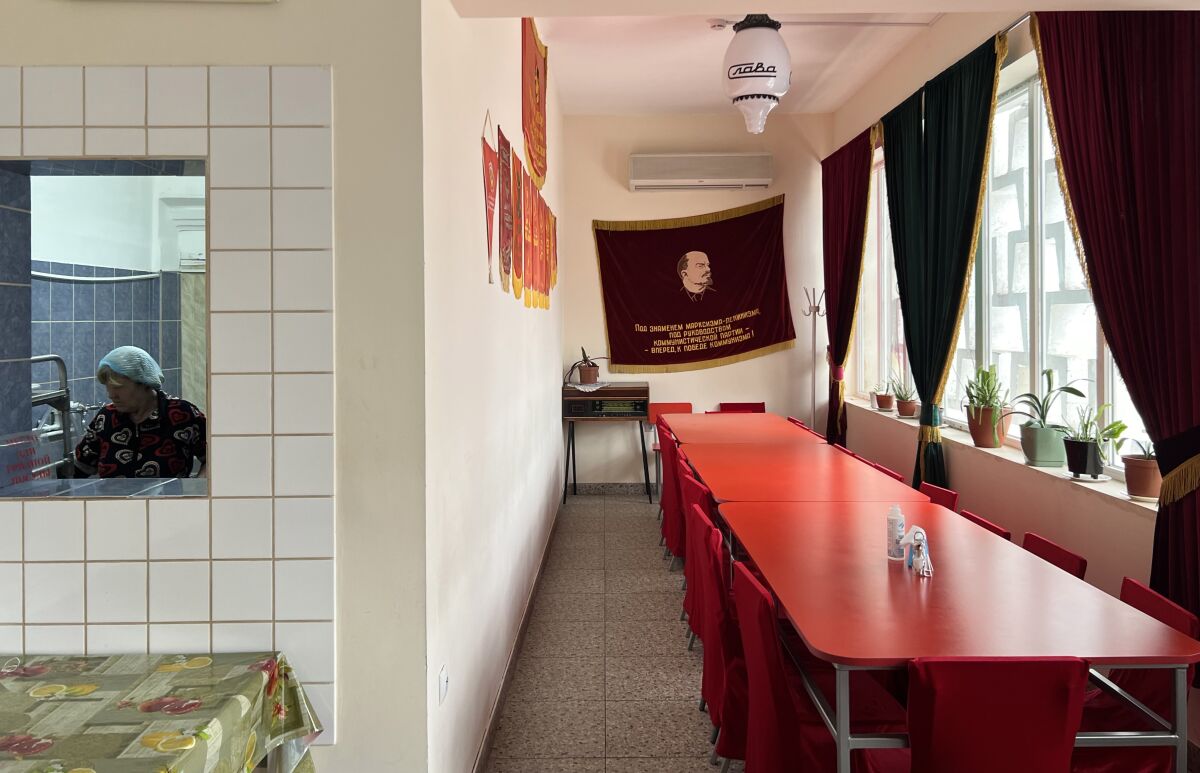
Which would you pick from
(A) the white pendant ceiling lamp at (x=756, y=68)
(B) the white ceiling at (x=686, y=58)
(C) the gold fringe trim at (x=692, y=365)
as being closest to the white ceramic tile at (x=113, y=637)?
(A) the white pendant ceiling lamp at (x=756, y=68)

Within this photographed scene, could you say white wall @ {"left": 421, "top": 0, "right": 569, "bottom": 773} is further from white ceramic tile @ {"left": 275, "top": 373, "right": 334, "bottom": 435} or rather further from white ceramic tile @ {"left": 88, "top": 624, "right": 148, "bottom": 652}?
white ceramic tile @ {"left": 88, "top": 624, "right": 148, "bottom": 652}

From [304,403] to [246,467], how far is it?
21 cm

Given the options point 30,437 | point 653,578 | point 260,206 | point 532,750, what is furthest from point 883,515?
point 30,437

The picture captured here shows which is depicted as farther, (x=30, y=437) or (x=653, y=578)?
(x=653, y=578)

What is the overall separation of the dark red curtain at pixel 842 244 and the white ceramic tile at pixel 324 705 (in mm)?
5462

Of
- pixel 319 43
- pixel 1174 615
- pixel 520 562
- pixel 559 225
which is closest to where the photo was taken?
pixel 319 43

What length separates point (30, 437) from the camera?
6.92 feet

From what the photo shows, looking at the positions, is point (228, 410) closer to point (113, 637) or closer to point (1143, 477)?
point (113, 637)

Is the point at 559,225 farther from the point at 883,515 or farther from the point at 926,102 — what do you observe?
the point at 883,515

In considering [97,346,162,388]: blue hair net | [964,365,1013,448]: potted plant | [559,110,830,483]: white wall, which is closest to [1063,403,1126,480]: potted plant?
[964,365,1013,448]: potted plant

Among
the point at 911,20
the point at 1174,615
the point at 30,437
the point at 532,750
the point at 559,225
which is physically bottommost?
the point at 532,750

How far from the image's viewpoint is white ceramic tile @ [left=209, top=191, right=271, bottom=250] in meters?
1.89

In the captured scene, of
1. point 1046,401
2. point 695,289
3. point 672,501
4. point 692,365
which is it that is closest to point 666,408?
point 692,365

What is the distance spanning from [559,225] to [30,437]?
5.04 metres
